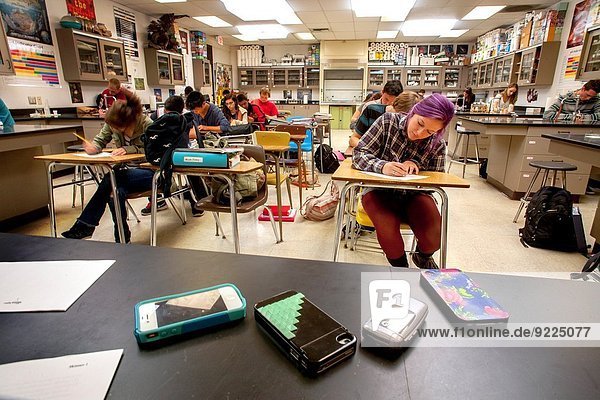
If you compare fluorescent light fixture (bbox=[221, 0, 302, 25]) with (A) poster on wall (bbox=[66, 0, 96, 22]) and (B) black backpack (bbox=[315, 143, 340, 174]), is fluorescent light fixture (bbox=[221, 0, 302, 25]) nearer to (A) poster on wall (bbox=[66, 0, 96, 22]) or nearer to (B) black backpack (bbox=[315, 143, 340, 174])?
(A) poster on wall (bbox=[66, 0, 96, 22])

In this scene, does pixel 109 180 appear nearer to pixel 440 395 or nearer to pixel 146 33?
pixel 440 395

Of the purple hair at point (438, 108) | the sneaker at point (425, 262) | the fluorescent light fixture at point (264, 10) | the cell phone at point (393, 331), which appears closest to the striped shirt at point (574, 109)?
the purple hair at point (438, 108)

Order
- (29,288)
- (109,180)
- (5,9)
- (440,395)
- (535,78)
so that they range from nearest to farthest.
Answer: (440,395) < (29,288) < (109,180) < (5,9) < (535,78)

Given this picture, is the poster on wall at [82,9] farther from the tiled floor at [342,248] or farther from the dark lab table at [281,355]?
the dark lab table at [281,355]

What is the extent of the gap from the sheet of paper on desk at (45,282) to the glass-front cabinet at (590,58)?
6025 mm

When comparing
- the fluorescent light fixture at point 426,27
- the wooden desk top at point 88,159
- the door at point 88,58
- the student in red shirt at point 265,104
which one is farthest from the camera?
the fluorescent light fixture at point 426,27

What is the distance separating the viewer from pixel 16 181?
3.03 m

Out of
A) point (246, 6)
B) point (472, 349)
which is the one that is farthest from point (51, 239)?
point (246, 6)

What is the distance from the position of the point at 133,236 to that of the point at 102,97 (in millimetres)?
3585

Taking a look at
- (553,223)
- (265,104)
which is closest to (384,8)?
(265,104)

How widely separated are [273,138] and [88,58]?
3659mm

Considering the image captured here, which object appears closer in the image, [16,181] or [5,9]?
[16,181]

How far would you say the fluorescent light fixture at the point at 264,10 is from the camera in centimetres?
589

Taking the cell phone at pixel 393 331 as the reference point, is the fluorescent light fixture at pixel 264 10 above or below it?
above
